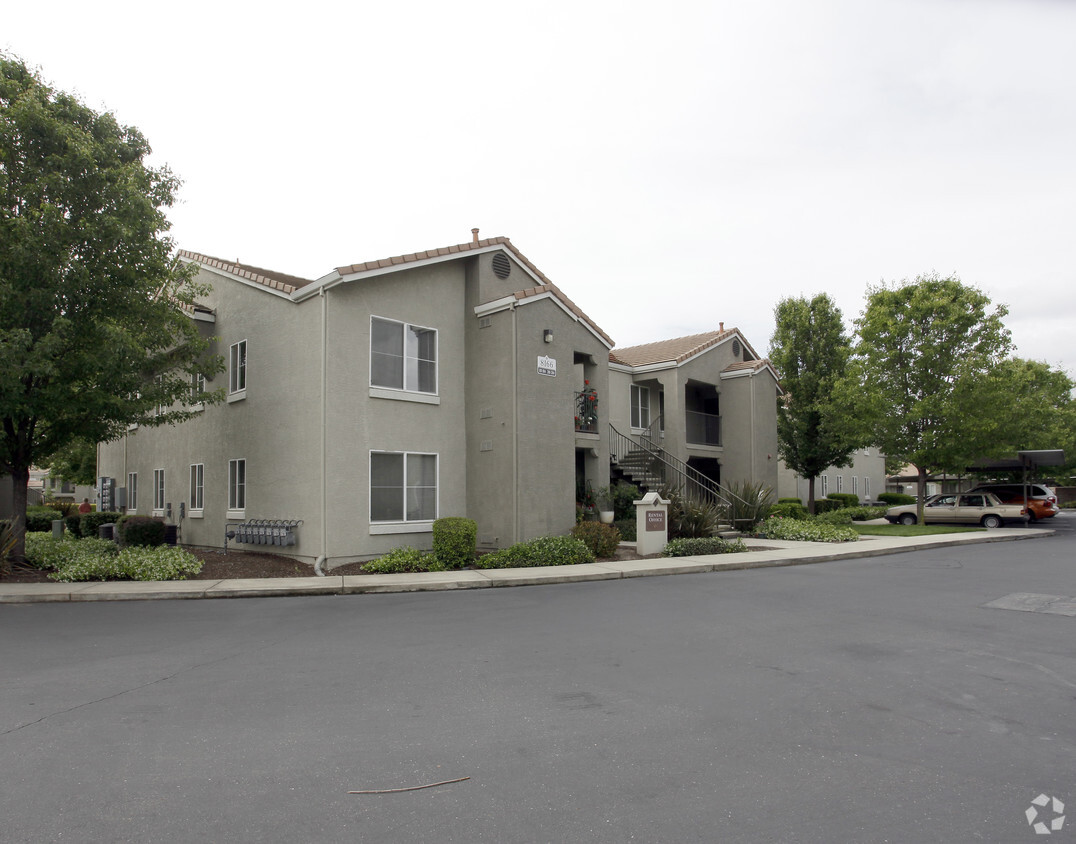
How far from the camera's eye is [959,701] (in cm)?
598

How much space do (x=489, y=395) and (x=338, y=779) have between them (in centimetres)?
1322

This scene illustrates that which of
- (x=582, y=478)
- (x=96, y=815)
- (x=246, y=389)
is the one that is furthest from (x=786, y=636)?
(x=246, y=389)

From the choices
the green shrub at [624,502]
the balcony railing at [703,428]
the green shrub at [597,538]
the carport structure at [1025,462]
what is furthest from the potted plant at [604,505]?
the carport structure at [1025,462]

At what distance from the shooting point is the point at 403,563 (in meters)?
14.6

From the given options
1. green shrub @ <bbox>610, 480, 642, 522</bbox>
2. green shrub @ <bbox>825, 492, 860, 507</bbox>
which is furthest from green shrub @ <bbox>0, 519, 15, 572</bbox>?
green shrub @ <bbox>825, 492, 860, 507</bbox>

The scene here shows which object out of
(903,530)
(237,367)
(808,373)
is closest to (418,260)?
(237,367)

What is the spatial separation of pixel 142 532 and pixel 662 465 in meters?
14.8

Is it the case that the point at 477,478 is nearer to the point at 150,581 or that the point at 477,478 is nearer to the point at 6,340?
the point at 150,581

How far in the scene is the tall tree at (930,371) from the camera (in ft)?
86.8

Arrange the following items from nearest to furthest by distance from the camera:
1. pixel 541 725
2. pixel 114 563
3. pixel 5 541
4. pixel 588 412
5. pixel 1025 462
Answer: pixel 541 725 → pixel 114 563 → pixel 5 541 → pixel 588 412 → pixel 1025 462

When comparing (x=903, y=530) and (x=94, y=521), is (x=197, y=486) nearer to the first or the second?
(x=94, y=521)

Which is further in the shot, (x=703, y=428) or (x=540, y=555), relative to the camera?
(x=703, y=428)

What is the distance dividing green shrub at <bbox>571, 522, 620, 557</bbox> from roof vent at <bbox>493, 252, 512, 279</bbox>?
6.42 metres
